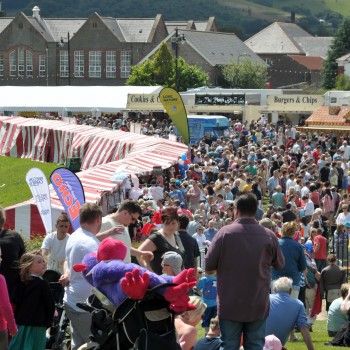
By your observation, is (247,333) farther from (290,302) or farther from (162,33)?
(162,33)

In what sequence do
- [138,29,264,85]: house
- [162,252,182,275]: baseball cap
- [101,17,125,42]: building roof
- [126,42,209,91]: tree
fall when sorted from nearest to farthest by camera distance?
[162,252,182,275]: baseball cap
[126,42,209,91]: tree
[138,29,264,85]: house
[101,17,125,42]: building roof

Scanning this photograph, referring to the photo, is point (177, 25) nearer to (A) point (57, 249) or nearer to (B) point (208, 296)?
(B) point (208, 296)

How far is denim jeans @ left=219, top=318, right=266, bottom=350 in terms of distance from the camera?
24.8ft

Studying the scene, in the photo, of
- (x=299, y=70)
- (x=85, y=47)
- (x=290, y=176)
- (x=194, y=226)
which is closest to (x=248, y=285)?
(x=194, y=226)

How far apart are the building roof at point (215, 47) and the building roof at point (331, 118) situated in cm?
4916

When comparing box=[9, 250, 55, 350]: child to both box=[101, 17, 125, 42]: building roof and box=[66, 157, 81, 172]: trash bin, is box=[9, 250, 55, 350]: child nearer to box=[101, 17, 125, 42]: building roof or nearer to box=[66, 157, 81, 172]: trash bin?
box=[66, 157, 81, 172]: trash bin

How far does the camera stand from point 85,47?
103188 mm

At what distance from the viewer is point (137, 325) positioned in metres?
6.75

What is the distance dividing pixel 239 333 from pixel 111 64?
97.3m

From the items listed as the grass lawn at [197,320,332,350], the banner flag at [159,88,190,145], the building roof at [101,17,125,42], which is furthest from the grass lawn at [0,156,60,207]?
the building roof at [101,17,125,42]

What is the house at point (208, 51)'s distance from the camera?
97000 mm

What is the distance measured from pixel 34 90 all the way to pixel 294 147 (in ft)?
115

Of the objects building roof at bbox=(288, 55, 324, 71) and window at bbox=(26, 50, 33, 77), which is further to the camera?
building roof at bbox=(288, 55, 324, 71)

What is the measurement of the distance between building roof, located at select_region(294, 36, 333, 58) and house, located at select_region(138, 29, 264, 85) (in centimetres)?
4736
